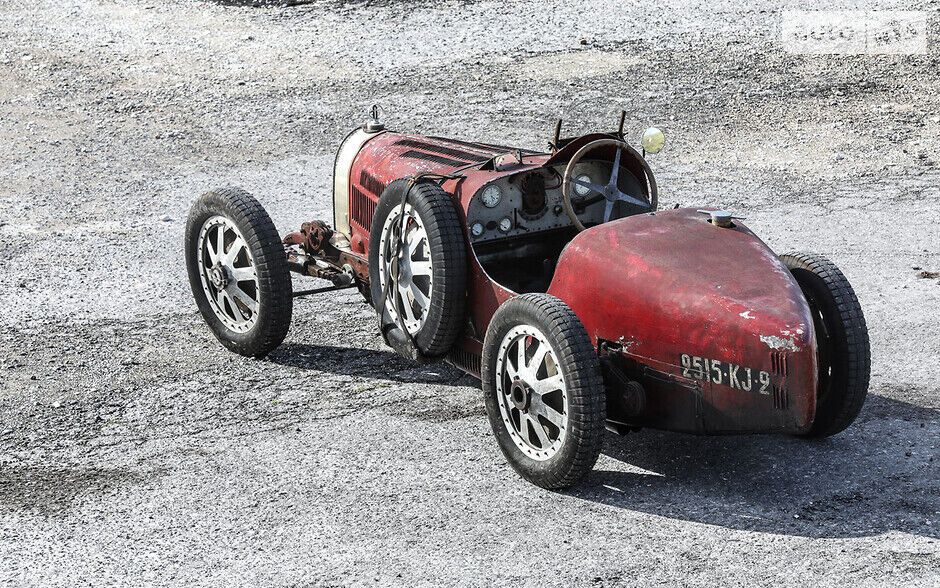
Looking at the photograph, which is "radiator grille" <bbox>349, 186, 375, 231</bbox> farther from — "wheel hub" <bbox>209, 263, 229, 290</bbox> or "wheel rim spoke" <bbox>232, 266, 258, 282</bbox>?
"wheel hub" <bbox>209, 263, 229, 290</bbox>

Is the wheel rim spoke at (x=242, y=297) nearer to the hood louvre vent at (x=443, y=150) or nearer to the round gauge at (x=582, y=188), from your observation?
the hood louvre vent at (x=443, y=150)

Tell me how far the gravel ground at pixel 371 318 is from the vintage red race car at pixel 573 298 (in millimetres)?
421

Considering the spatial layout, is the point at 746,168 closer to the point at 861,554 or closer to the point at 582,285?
the point at 582,285

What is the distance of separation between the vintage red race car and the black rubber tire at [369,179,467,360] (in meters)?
0.01

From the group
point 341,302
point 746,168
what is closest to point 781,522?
point 341,302

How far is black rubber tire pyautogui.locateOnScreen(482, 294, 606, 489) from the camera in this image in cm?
680

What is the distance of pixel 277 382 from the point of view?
892cm

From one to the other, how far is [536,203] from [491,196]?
353 mm

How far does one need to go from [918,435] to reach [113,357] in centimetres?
537

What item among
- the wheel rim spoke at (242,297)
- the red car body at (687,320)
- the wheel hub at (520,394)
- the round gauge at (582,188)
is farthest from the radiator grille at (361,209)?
the wheel hub at (520,394)

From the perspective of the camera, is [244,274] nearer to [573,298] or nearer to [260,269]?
[260,269]

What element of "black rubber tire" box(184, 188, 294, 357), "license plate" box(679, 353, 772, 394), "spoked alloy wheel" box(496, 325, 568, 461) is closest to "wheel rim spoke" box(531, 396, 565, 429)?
"spoked alloy wheel" box(496, 325, 568, 461)

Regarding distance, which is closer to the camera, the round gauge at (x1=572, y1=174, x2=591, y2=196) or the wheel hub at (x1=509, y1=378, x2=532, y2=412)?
the wheel hub at (x1=509, y1=378, x2=532, y2=412)

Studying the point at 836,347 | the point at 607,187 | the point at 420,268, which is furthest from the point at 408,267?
the point at 836,347
